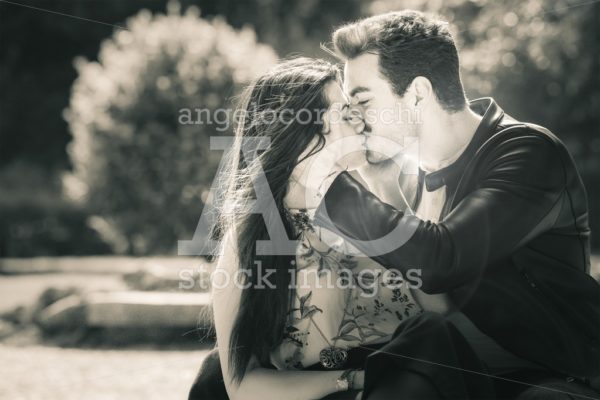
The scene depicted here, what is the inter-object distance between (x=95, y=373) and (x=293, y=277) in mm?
2867

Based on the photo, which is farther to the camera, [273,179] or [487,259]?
[273,179]

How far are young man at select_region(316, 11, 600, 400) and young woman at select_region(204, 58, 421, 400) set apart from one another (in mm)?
155

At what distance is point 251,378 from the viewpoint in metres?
1.93

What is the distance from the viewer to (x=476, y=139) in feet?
6.09

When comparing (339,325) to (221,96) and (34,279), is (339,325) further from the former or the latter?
(34,279)

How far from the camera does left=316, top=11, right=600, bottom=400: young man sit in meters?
1.68

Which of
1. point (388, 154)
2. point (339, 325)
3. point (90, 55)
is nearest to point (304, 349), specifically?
point (339, 325)

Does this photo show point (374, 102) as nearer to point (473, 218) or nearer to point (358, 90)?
point (358, 90)

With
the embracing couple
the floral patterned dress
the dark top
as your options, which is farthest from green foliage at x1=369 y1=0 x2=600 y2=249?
the floral patterned dress

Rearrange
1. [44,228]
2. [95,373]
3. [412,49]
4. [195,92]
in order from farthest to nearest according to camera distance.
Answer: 1. [44,228]
2. [195,92]
3. [95,373]
4. [412,49]

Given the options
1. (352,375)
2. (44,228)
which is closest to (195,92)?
(352,375)

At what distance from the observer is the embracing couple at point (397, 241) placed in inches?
66.9

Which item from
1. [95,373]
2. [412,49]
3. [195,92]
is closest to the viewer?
A: [412,49]

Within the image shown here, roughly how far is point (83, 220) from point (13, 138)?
3445 millimetres
